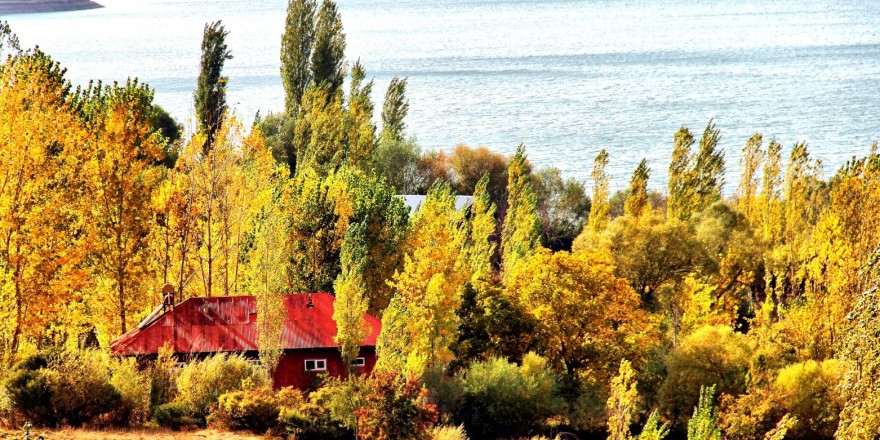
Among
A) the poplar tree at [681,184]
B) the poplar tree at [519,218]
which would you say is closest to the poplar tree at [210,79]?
the poplar tree at [519,218]

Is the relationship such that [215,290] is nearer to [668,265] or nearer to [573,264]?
[573,264]

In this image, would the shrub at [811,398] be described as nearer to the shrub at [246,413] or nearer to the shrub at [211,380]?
the shrub at [246,413]

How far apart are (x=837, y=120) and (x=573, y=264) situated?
3581 inches

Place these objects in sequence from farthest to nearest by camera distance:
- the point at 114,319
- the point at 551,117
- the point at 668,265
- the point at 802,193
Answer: the point at 551,117 → the point at 802,193 → the point at 668,265 → the point at 114,319

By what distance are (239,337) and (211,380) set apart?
386 centimetres

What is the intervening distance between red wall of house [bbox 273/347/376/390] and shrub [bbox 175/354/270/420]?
233 cm

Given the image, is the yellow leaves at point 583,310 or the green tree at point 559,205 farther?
the green tree at point 559,205

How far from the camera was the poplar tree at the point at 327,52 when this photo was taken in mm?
77562

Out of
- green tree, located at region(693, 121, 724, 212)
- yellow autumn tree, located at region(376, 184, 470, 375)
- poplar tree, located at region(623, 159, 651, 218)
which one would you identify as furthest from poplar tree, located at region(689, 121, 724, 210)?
yellow autumn tree, located at region(376, 184, 470, 375)

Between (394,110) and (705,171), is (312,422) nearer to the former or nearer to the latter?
(705,171)

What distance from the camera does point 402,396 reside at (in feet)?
92.5

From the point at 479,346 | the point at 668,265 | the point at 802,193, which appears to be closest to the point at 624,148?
the point at 802,193

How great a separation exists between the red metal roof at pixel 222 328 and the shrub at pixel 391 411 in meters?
6.44

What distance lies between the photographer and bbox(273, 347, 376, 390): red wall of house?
113ft
